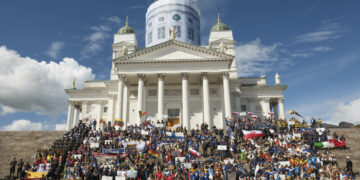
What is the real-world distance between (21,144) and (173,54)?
1914 centimetres

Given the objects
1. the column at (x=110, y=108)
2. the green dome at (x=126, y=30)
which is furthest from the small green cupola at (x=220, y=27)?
the column at (x=110, y=108)

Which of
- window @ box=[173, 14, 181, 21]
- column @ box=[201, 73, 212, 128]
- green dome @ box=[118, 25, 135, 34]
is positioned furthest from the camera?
window @ box=[173, 14, 181, 21]

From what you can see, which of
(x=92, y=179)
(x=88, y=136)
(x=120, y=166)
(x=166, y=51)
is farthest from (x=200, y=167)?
(x=166, y=51)

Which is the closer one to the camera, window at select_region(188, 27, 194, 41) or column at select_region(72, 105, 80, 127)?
column at select_region(72, 105, 80, 127)

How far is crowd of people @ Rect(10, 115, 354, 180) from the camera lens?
1552cm

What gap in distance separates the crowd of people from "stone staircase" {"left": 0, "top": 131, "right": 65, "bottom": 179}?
2002 millimetres

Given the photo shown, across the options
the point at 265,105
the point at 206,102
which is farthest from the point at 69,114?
the point at 265,105

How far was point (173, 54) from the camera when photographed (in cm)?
3250

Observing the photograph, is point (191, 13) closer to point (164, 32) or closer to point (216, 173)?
point (164, 32)

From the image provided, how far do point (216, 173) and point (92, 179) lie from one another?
7.65 m

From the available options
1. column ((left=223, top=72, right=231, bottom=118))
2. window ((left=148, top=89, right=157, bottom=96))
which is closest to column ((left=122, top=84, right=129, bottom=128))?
window ((left=148, top=89, right=157, bottom=96))

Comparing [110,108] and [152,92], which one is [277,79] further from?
[110,108]

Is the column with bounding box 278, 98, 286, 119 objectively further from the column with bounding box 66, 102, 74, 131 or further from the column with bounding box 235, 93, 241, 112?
the column with bounding box 66, 102, 74, 131

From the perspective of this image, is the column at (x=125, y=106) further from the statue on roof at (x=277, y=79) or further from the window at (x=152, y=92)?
the statue on roof at (x=277, y=79)
